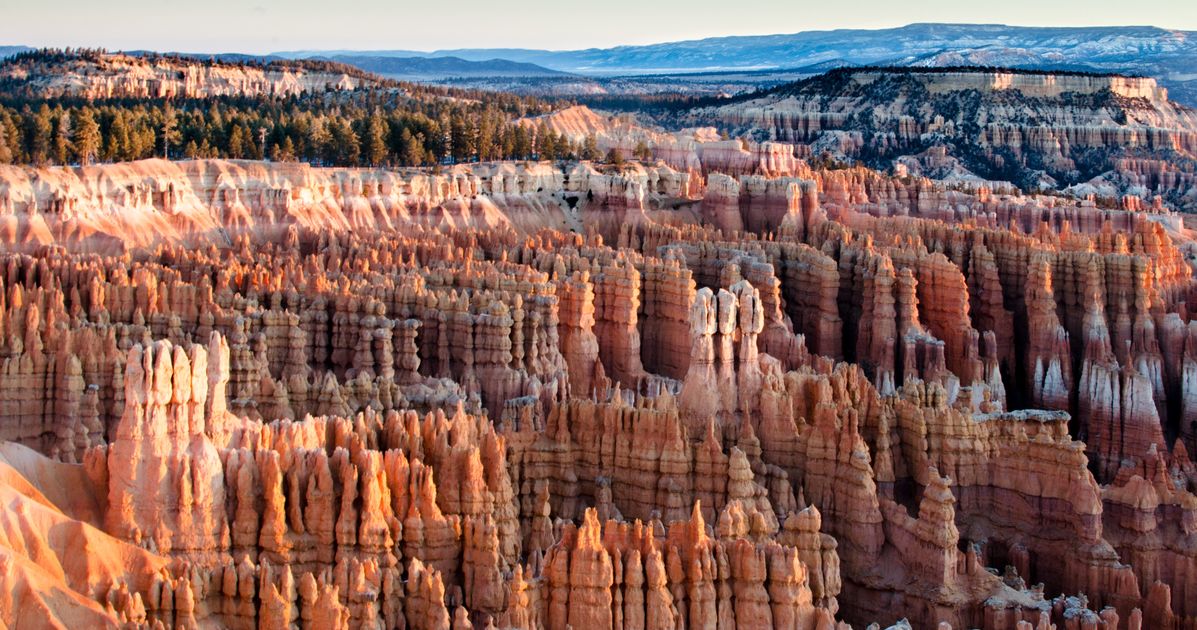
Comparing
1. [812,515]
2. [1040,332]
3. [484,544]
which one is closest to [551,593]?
[484,544]

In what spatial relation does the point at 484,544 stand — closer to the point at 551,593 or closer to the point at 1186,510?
the point at 551,593

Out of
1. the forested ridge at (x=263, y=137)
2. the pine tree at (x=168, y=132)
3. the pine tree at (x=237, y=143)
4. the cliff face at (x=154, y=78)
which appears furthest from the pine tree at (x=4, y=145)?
the cliff face at (x=154, y=78)

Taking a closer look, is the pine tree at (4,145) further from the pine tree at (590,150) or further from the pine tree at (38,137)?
the pine tree at (590,150)

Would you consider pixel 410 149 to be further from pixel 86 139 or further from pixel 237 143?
pixel 86 139

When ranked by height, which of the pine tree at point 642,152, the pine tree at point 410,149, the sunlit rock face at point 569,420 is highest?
the pine tree at point 410,149

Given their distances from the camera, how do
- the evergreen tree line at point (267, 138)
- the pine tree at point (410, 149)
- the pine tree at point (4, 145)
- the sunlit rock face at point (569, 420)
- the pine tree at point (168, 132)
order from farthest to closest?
the pine tree at point (410, 149) → the pine tree at point (168, 132) → the evergreen tree line at point (267, 138) → the pine tree at point (4, 145) → the sunlit rock face at point (569, 420)

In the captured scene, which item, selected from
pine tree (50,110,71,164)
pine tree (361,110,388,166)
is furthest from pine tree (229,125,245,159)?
pine tree (50,110,71,164)

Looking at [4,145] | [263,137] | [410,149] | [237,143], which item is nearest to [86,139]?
[4,145]
